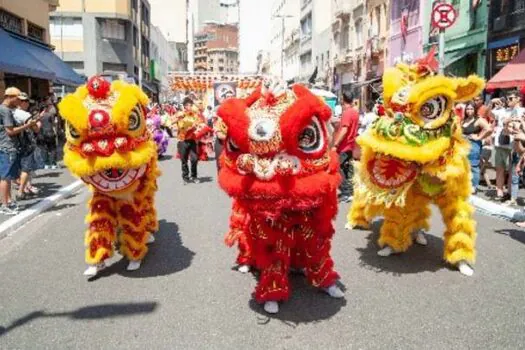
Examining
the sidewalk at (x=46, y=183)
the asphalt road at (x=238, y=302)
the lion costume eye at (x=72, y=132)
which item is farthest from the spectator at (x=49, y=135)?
the lion costume eye at (x=72, y=132)

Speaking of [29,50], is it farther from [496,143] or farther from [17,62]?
[496,143]

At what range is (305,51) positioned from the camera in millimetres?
49969

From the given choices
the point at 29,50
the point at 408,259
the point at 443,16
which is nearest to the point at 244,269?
the point at 408,259

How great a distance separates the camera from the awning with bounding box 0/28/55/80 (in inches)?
503

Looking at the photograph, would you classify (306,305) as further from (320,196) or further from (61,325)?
(61,325)

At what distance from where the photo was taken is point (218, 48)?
501ft

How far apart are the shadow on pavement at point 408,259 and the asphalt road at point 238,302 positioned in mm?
12

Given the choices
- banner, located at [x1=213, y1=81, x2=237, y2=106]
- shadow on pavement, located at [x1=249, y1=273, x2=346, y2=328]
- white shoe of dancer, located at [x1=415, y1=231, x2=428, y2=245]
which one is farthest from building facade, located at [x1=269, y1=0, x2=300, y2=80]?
shadow on pavement, located at [x1=249, y1=273, x2=346, y2=328]

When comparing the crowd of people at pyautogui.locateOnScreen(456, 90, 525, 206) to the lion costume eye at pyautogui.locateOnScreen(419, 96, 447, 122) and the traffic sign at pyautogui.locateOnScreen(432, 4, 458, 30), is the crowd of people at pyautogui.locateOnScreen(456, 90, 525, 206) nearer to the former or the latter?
the traffic sign at pyautogui.locateOnScreen(432, 4, 458, 30)

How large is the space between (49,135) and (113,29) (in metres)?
30.0

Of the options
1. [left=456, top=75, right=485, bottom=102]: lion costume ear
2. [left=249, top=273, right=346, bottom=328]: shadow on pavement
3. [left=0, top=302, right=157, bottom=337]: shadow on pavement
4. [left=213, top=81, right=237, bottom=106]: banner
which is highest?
[left=213, top=81, right=237, bottom=106]: banner

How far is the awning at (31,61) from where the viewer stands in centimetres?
1334

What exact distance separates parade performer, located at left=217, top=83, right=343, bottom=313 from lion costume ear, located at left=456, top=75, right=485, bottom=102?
1694 mm

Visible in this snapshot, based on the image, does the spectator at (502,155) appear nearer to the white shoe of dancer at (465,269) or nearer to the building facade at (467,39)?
the white shoe of dancer at (465,269)
